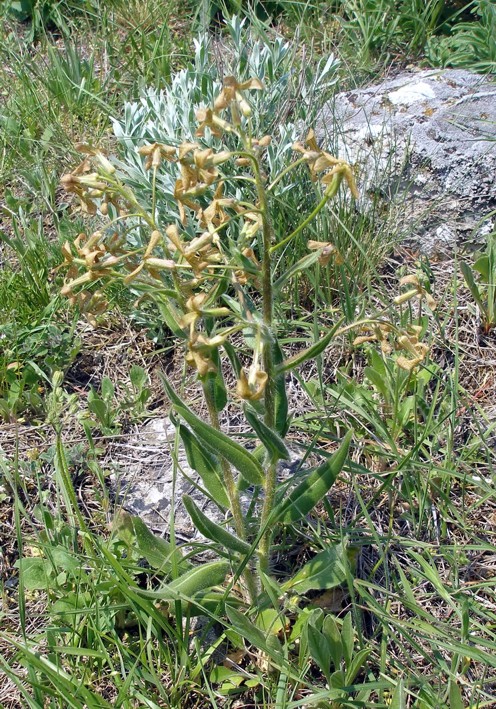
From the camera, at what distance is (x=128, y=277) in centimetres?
136

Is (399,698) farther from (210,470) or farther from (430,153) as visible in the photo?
(430,153)

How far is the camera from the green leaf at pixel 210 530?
1568 mm

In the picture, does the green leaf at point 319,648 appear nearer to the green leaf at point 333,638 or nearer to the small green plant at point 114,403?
the green leaf at point 333,638

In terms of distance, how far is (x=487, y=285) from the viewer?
2490 millimetres

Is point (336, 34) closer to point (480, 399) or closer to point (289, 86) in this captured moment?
point (289, 86)

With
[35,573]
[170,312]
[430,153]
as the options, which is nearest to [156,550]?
[35,573]

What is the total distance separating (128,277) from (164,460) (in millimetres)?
1066

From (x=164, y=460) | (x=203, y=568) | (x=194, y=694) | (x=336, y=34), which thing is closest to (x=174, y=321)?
(x=203, y=568)

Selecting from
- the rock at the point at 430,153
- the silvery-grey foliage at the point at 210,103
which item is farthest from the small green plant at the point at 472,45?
the silvery-grey foliage at the point at 210,103

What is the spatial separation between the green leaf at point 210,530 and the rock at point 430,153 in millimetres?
1482

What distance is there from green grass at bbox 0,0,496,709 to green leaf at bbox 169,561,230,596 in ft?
0.11

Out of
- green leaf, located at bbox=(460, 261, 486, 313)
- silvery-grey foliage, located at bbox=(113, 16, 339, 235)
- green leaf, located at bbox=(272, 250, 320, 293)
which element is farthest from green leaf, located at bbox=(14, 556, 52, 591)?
green leaf, located at bbox=(460, 261, 486, 313)

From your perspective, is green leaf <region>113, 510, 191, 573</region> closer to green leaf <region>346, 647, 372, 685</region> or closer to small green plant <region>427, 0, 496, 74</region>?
green leaf <region>346, 647, 372, 685</region>

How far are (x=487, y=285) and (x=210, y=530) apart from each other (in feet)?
4.63
